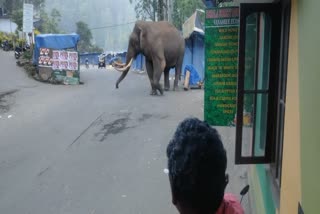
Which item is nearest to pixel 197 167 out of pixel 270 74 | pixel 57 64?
pixel 270 74

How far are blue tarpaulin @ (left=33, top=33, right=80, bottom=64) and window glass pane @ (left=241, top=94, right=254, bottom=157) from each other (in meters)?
14.5

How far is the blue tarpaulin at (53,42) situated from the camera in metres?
17.3

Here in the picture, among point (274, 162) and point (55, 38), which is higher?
point (55, 38)

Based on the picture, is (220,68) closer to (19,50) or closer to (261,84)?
(261,84)

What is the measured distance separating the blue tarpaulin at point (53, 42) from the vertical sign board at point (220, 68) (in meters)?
13.1

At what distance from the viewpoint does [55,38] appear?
17.5 metres

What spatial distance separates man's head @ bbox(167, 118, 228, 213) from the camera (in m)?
1.46

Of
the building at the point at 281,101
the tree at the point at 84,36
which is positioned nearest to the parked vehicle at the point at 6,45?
the building at the point at 281,101

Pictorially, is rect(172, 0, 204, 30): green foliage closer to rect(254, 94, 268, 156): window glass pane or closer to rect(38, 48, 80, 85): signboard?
rect(38, 48, 80, 85): signboard

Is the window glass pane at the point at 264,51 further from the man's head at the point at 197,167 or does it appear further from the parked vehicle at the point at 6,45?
the parked vehicle at the point at 6,45

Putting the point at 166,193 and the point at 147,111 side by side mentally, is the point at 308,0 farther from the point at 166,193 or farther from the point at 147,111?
the point at 147,111

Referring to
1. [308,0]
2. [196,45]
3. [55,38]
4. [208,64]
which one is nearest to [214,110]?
[208,64]

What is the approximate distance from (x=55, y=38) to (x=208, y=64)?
13.4 m

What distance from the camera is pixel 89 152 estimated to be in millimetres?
7367
